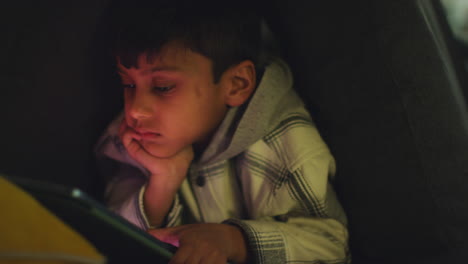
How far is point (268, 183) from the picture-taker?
2.48 ft

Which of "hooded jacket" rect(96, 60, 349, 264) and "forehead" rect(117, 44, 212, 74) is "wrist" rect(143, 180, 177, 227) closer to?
"hooded jacket" rect(96, 60, 349, 264)

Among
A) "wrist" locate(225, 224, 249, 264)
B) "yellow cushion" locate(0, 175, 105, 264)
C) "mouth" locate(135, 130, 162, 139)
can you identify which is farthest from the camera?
"mouth" locate(135, 130, 162, 139)

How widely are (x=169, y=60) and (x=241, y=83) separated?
0.17 metres

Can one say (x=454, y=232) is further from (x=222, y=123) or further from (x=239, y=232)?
(x=222, y=123)

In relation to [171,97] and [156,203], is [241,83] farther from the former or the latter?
[156,203]

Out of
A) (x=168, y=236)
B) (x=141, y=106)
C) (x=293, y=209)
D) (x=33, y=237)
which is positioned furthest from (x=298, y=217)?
(x=33, y=237)

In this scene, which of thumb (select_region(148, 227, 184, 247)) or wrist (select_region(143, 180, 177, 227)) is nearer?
thumb (select_region(148, 227, 184, 247))

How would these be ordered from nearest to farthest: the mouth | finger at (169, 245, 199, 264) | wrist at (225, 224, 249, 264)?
1. finger at (169, 245, 199, 264)
2. wrist at (225, 224, 249, 264)
3. the mouth

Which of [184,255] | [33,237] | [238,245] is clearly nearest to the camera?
[33,237]

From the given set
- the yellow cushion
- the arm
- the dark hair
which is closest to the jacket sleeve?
the arm

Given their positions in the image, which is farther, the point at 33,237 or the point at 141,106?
the point at 141,106

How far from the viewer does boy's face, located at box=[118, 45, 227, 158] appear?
0.67 meters

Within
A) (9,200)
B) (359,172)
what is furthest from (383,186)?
(9,200)

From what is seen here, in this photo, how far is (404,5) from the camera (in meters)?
0.56
